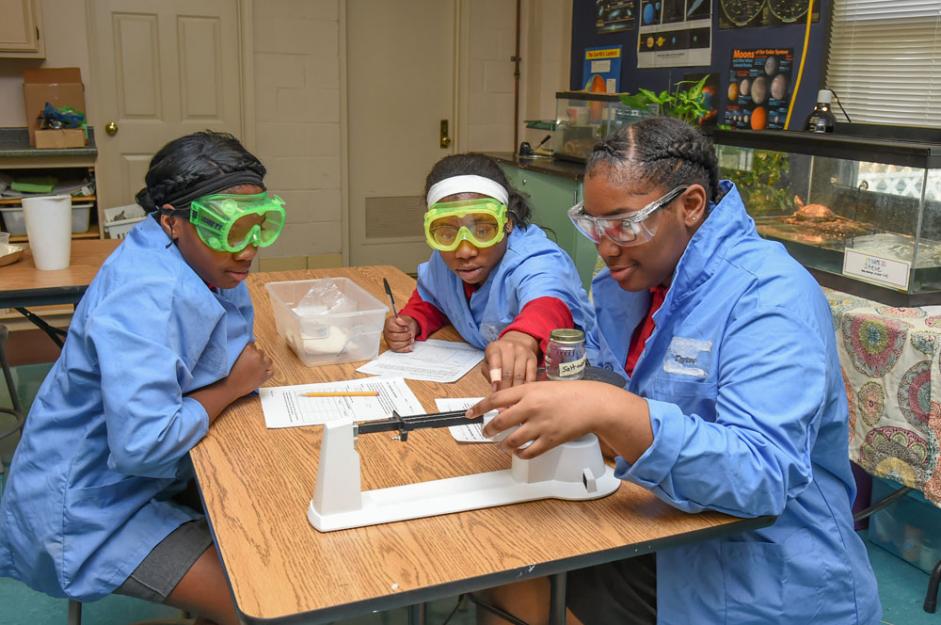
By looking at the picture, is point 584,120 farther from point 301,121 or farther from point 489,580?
point 489,580

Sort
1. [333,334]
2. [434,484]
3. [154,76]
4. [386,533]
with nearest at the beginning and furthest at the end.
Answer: [386,533] → [434,484] → [333,334] → [154,76]

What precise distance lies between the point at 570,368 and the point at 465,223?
0.74 meters

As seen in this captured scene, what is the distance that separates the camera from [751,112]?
437 centimetres

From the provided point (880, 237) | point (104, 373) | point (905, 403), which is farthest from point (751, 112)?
point (104, 373)

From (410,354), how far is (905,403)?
1.44 meters

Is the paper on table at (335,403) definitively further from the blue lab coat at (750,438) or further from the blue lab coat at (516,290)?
the blue lab coat at (750,438)

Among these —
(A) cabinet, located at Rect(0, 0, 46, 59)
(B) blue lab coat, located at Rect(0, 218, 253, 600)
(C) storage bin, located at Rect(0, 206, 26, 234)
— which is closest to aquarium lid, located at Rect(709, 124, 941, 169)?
(B) blue lab coat, located at Rect(0, 218, 253, 600)

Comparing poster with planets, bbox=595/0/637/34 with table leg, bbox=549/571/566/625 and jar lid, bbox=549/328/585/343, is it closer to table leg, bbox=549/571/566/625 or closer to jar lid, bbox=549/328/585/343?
jar lid, bbox=549/328/585/343

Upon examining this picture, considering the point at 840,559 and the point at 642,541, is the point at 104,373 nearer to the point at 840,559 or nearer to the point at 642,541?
the point at 642,541

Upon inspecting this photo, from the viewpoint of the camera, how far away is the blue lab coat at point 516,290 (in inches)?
83.4

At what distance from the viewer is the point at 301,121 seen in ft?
19.2

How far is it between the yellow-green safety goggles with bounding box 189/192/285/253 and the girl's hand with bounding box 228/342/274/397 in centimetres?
23

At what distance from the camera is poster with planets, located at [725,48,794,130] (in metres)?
4.19

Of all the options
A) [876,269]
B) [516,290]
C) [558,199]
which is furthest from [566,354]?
[558,199]
